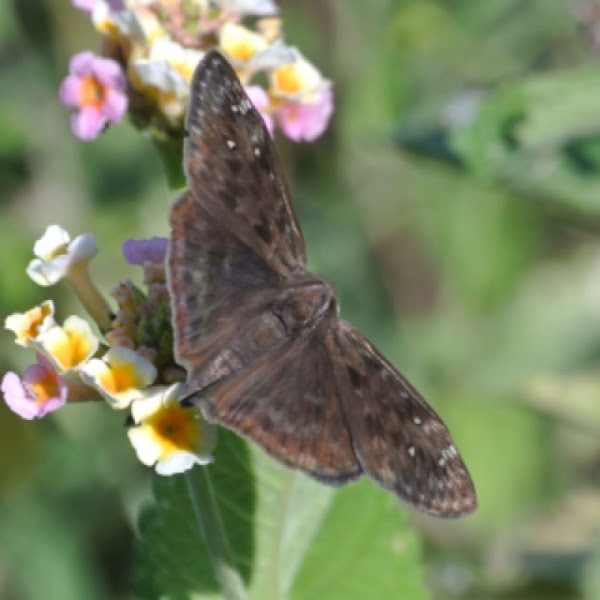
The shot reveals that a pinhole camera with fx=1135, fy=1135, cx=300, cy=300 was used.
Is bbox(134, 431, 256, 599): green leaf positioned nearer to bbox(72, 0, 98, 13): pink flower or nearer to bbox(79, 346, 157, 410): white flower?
bbox(79, 346, 157, 410): white flower

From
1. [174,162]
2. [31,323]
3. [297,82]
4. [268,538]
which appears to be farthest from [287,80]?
[268,538]

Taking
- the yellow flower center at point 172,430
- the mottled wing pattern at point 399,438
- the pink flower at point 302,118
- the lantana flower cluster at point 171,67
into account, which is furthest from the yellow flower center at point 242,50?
the yellow flower center at point 172,430

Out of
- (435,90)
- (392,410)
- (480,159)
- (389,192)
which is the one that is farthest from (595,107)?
(389,192)

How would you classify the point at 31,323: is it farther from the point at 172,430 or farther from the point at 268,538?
the point at 268,538

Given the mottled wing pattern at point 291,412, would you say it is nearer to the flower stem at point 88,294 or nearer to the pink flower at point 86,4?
the flower stem at point 88,294

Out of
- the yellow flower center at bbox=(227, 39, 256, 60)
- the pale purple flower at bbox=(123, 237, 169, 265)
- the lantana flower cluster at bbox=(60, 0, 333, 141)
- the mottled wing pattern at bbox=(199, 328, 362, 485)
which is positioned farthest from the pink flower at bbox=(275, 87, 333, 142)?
the mottled wing pattern at bbox=(199, 328, 362, 485)
